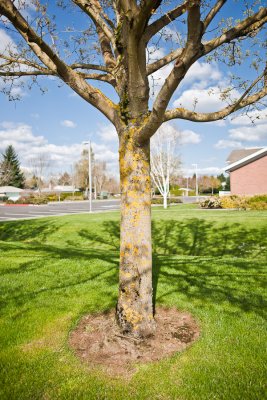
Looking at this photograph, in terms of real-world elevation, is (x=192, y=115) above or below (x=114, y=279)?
above

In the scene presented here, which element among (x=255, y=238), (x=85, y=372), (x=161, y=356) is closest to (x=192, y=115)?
(x=161, y=356)

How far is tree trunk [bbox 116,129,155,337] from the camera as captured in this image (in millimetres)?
3848

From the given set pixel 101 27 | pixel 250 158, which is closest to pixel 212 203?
pixel 250 158

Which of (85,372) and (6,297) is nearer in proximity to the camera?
(85,372)

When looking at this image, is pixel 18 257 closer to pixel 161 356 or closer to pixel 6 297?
pixel 6 297

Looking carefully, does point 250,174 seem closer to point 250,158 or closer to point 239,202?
point 250,158

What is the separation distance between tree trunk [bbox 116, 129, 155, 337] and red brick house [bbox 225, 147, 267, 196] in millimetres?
27697

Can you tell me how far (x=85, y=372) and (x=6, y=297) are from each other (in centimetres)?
254

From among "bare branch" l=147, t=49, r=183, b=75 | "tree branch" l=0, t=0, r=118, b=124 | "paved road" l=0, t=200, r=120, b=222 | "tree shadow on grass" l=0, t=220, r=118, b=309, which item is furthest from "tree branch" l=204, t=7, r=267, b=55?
"paved road" l=0, t=200, r=120, b=222

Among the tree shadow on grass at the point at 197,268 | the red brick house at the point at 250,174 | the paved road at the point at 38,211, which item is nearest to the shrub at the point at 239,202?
the red brick house at the point at 250,174

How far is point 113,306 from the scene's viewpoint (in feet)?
15.8

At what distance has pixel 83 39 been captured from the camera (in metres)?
5.94

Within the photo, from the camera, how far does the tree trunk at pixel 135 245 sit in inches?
151

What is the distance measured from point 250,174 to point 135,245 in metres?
28.6
